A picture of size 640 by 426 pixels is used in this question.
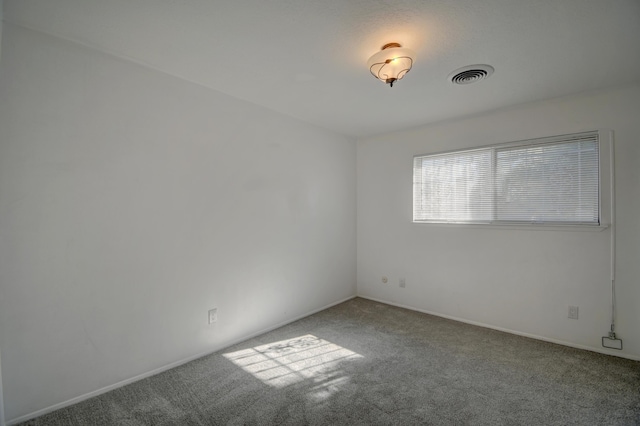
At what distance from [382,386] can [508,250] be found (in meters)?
2.08

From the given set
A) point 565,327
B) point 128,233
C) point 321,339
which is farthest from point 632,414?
point 128,233

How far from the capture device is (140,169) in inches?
87.8

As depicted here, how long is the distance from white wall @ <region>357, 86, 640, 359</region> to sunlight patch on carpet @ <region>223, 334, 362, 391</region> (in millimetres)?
1624

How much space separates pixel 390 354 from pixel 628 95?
315cm

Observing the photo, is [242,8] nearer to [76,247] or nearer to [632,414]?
[76,247]

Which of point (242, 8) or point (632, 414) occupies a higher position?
point (242, 8)

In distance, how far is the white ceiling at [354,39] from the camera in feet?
5.22

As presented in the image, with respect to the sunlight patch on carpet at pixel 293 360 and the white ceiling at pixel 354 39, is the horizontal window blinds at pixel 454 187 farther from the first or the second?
the sunlight patch on carpet at pixel 293 360

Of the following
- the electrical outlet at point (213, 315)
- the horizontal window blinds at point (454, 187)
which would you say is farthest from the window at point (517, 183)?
the electrical outlet at point (213, 315)

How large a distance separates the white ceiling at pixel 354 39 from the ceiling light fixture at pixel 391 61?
0.19 ft

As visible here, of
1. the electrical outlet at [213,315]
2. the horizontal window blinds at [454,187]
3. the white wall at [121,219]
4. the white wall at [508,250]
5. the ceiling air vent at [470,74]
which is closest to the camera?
the white wall at [121,219]

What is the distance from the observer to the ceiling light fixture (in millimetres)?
1901

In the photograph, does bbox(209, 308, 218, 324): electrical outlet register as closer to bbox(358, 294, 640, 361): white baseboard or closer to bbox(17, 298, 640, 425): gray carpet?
bbox(17, 298, 640, 425): gray carpet

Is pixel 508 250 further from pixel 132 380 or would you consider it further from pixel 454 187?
pixel 132 380
